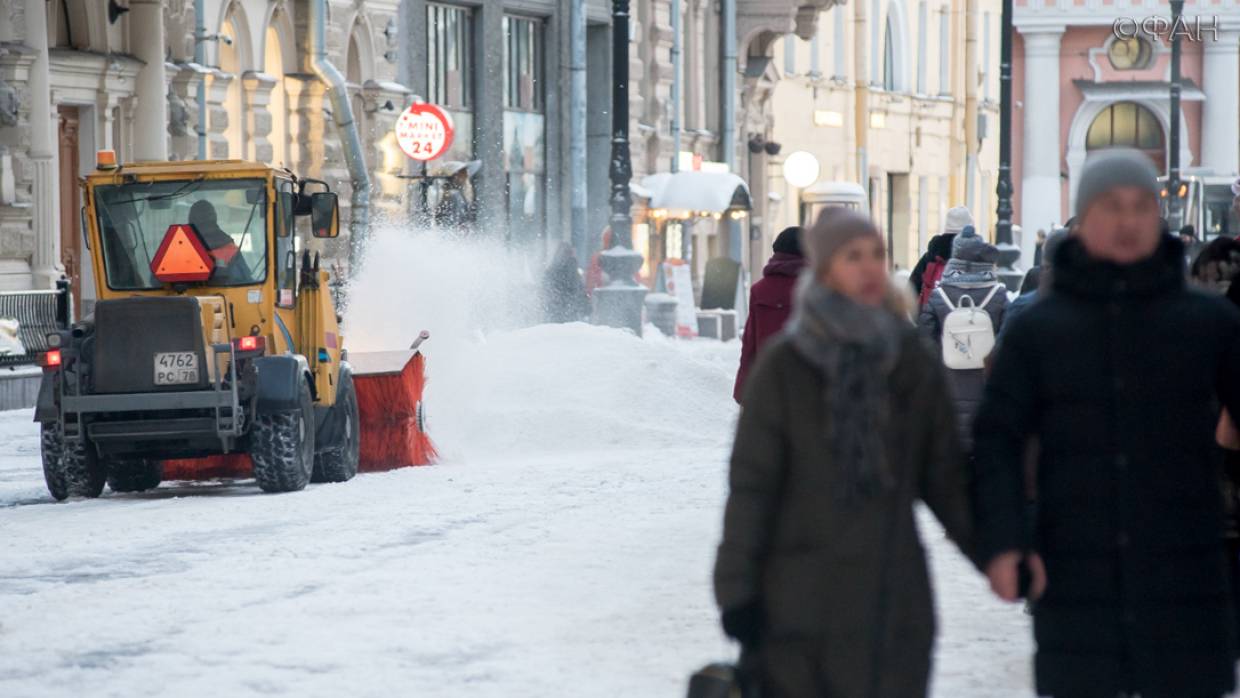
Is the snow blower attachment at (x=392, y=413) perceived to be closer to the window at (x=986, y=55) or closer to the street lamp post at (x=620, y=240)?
the street lamp post at (x=620, y=240)

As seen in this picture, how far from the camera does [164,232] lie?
16.3 metres

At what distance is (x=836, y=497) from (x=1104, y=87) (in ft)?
253

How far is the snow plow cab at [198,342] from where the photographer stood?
50.7ft

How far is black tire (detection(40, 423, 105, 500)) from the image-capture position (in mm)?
15438

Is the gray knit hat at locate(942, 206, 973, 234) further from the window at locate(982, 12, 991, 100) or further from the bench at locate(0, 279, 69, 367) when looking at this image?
the window at locate(982, 12, 991, 100)

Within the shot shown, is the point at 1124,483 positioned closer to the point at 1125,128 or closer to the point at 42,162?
the point at 42,162

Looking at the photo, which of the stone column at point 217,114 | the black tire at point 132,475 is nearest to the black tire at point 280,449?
the black tire at point 132,475

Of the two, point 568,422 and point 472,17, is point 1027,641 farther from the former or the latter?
point 472,17

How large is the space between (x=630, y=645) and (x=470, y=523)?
15.1 feet

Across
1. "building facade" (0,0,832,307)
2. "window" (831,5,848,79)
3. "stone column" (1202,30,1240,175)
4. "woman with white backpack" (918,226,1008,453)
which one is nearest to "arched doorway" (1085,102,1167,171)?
"stone column" (1202,30,1240,175)

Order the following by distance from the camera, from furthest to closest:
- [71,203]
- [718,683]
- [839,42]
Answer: [839,42], [71,203], [718,683]

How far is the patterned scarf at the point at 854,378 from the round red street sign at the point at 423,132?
2671 centimetres

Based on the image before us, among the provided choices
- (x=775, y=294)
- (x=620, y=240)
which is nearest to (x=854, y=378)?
(x=775, y=294)

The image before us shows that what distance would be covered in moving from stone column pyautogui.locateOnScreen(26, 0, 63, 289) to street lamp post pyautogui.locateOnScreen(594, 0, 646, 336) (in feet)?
19.3
